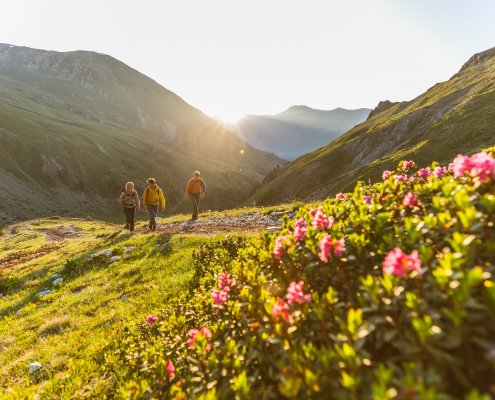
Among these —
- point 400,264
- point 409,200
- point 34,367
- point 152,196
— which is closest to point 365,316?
point 400,264

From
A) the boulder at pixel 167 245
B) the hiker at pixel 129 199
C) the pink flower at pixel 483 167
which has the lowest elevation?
the boulder at pixel 167 245

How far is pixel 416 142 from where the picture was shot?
42.0 m

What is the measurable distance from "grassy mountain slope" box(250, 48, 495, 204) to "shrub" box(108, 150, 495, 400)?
3596 cm

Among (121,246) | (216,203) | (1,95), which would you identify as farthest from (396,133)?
(1,95)

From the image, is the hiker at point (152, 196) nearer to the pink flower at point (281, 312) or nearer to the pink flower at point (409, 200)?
the pink flower at point (281, 312)

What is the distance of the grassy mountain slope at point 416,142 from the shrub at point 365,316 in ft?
118

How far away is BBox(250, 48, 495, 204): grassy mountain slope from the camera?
108 ft

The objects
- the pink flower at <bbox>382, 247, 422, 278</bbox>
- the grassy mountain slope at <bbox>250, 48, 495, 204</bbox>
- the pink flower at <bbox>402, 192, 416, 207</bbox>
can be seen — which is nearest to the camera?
the pink flower at <bbox>382, 247, 422, 278</bbox>

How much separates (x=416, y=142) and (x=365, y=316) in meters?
51.0

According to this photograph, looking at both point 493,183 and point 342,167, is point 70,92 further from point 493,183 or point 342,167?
point 493,183

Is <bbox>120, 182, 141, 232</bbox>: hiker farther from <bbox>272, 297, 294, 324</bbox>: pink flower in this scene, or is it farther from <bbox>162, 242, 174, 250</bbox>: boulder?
<bbox>272, 297, 294, 324</bbox>: pink flower

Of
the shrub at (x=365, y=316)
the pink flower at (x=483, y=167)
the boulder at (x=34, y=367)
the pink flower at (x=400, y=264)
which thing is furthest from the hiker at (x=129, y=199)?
the pink flower at (x=483, y=167)

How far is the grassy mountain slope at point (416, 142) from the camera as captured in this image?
33000 millimetres

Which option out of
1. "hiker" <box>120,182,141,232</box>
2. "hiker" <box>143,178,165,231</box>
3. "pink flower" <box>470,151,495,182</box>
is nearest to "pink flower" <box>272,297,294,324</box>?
"pink flower" <box>470,151,495,182</box>
